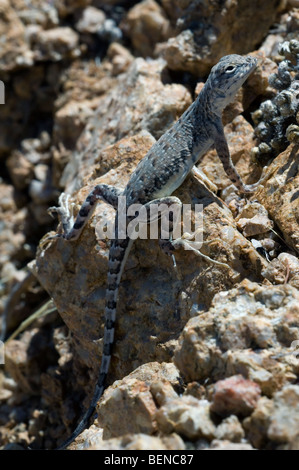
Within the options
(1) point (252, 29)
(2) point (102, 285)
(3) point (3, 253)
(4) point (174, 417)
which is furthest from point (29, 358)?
(1) point (252, 29)

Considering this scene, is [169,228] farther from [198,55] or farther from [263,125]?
[198,55]

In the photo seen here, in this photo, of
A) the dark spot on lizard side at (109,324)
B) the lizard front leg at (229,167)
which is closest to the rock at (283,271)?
the lizard front leg at (229,167)

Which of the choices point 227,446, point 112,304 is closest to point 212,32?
point 112,304

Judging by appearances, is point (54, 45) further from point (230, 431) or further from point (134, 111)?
point (230, 431)

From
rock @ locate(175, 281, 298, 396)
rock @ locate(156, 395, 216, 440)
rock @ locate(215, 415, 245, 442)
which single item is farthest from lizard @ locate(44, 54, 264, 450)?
rock @ locate(215, 415, 245, 442)

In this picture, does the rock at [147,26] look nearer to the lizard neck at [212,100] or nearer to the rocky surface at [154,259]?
the rocky surface at [154,259]

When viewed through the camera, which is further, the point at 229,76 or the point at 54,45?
the point at 54,45
